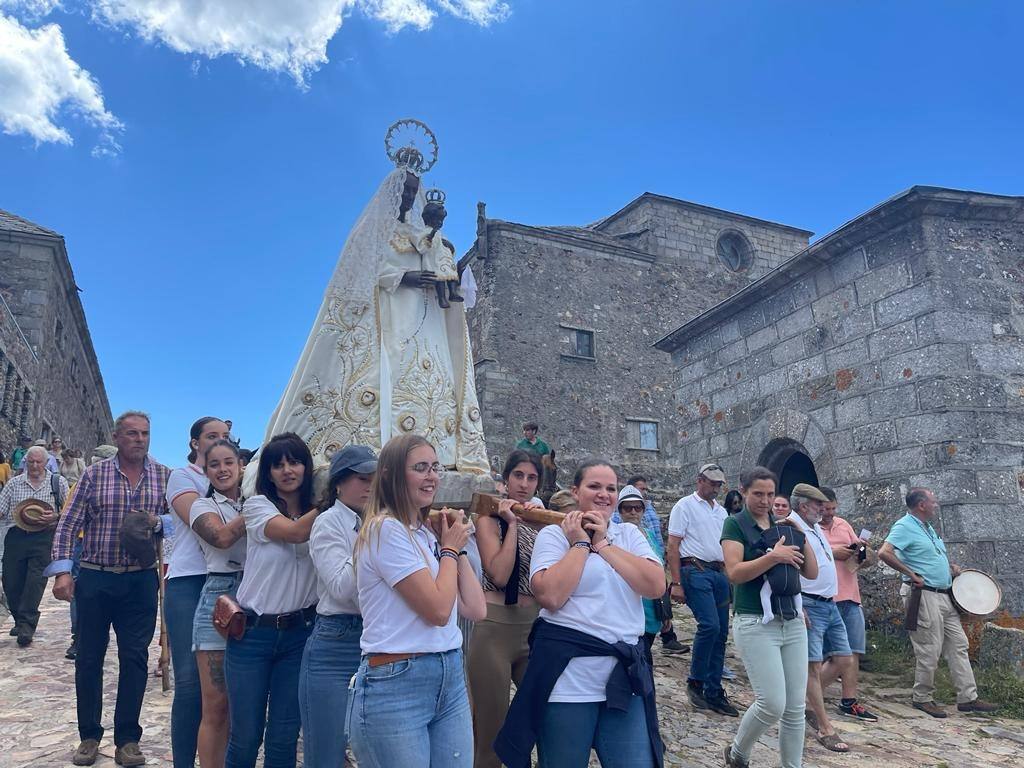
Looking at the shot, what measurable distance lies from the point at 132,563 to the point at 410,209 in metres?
2.56

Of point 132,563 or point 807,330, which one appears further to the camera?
point 807,330

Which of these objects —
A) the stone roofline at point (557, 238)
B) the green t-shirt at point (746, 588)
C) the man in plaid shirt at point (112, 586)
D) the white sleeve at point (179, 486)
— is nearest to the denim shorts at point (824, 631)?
the green t-shirt at point (746, 588)

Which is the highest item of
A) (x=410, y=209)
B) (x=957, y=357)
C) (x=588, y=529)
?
(x=410, y=209)

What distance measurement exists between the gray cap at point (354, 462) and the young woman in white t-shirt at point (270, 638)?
0.26 meters

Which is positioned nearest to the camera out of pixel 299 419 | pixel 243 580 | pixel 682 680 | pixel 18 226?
pixel 243 580

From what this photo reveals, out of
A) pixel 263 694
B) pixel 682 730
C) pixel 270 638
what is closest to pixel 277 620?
pixel 270 638

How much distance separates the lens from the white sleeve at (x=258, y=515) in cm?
292

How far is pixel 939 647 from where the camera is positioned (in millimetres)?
5594

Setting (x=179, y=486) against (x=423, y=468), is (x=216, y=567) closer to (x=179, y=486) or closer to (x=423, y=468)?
(x=179, y=486)

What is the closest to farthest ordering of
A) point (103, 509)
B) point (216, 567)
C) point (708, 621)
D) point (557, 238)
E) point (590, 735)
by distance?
point (590, 735) → point (216, 567) → point (103, 509) → point (708, 621) → point (557, 238)

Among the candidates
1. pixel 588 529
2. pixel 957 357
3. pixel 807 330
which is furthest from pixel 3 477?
pixel 957 357

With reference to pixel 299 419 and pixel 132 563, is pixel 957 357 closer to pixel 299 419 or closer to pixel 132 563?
pixel 299 419

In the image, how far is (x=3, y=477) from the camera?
946 centimetres

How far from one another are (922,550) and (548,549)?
4.43m
